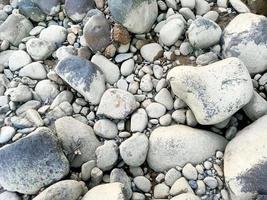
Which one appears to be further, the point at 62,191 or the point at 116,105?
the point at 116,105

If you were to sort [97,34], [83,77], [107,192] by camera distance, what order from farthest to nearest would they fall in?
[97,34]
[83,77]
[107,192]

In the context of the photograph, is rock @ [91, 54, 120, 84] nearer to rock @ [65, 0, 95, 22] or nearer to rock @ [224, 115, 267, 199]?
rock @ [65, 0, 95, 22]

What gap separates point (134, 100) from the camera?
1.54 metres

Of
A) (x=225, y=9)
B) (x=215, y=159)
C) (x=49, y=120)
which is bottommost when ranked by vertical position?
(x=215, y=159)

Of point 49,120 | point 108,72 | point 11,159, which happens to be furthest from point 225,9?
point 11,159

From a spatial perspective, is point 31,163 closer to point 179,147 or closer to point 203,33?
point 179,147

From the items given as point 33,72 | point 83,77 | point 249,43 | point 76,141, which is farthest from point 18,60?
point 249,43

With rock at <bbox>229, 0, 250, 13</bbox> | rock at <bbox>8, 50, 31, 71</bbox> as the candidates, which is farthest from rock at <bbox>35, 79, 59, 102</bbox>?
rock at <bbox>229, 0, 250, 13</bbox>

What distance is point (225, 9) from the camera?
68.5 inches

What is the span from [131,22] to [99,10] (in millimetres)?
164

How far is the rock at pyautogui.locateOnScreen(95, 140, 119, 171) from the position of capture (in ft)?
4.75

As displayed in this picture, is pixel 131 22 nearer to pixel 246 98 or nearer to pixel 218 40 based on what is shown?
pixel 218 40

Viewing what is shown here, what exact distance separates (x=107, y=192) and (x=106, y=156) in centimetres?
13

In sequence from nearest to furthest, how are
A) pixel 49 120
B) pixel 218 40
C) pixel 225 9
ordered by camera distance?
pixel 49 120 < pixel 218 40 < pixel 225 9
